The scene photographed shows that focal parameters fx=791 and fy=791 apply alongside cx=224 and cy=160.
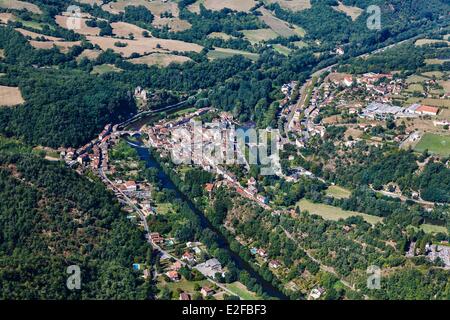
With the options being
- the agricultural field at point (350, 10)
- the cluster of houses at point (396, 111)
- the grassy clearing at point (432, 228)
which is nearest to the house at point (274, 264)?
the grassy clearing at point (432, 228)

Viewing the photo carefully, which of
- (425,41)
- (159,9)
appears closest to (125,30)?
(159,9)

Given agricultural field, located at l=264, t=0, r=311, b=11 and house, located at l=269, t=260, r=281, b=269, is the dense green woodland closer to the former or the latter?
house, located at l=269, t=260, r=281, b=269

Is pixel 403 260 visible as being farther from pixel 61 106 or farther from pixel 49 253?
pixel 61 106

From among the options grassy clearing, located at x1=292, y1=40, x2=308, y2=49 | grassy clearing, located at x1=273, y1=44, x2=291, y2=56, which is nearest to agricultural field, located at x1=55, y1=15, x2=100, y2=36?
grassy clearing, located at x1=273, y1=44, x2=291, y2=56

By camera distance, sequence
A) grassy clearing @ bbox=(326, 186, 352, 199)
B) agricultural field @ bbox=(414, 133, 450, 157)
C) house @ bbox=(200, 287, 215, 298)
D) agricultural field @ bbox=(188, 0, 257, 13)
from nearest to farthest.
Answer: house @ bbox=(200, 287, 215, 298)
grassy clearing @ bbox=(326, 186, 352, 199)
agricultural field @ bbox=(414, 133, 450, 157)
agricultural field @ bbox=(188, 0, 257, 13)

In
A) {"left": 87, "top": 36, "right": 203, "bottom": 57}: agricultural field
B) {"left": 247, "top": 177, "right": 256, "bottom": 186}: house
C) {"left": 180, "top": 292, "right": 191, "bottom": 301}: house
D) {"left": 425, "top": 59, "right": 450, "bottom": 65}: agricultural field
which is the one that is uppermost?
{"left": 87, "top": 36, "right": 203, "bottom": 57}: agricultural field

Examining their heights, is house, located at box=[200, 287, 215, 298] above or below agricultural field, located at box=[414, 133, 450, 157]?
below

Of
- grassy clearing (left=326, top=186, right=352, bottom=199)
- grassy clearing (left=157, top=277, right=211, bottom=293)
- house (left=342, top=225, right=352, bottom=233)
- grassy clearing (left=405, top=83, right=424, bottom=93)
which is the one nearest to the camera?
grassy clearing (left=157, top=277, right=211, bottom=293)

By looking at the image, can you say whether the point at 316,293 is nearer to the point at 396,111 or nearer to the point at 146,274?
the point at 146,274

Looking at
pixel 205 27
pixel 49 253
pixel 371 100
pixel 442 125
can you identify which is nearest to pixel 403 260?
pixel 49 253
